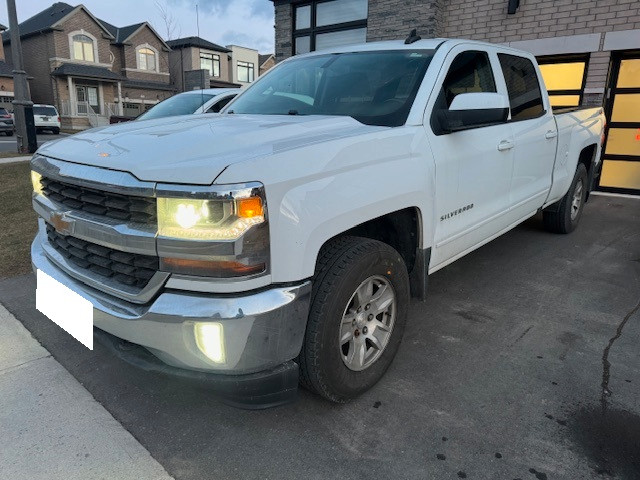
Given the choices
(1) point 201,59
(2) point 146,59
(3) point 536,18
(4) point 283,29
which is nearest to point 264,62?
(1) point 201,59

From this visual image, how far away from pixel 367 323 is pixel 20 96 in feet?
39.7

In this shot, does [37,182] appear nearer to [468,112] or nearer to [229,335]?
[229,335]

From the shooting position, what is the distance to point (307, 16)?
36.0 ft

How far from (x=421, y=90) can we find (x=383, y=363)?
5.24 ft

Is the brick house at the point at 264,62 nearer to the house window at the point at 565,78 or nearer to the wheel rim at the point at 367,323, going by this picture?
the house window at the point at 565,78

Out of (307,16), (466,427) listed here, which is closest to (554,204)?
(466,427)

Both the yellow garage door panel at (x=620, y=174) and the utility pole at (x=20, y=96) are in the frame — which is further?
the utility pole at (x=20, y=96)

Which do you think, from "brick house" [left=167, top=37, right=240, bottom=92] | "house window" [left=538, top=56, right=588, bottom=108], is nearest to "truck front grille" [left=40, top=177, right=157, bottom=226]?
"house window" [left=538, top=56, right=588, bottom=108]

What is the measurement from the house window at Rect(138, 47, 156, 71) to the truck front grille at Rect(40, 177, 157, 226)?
42650mm

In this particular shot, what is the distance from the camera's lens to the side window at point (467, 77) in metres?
3.07

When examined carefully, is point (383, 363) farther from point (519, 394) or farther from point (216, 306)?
point (216, 306)

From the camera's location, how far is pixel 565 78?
328 inches

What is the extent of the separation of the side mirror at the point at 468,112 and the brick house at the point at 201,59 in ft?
138

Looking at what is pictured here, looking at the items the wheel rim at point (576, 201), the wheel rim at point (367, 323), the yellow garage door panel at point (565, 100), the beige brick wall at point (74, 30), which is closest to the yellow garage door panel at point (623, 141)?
the yellow garage door panel at point (565, 100)
